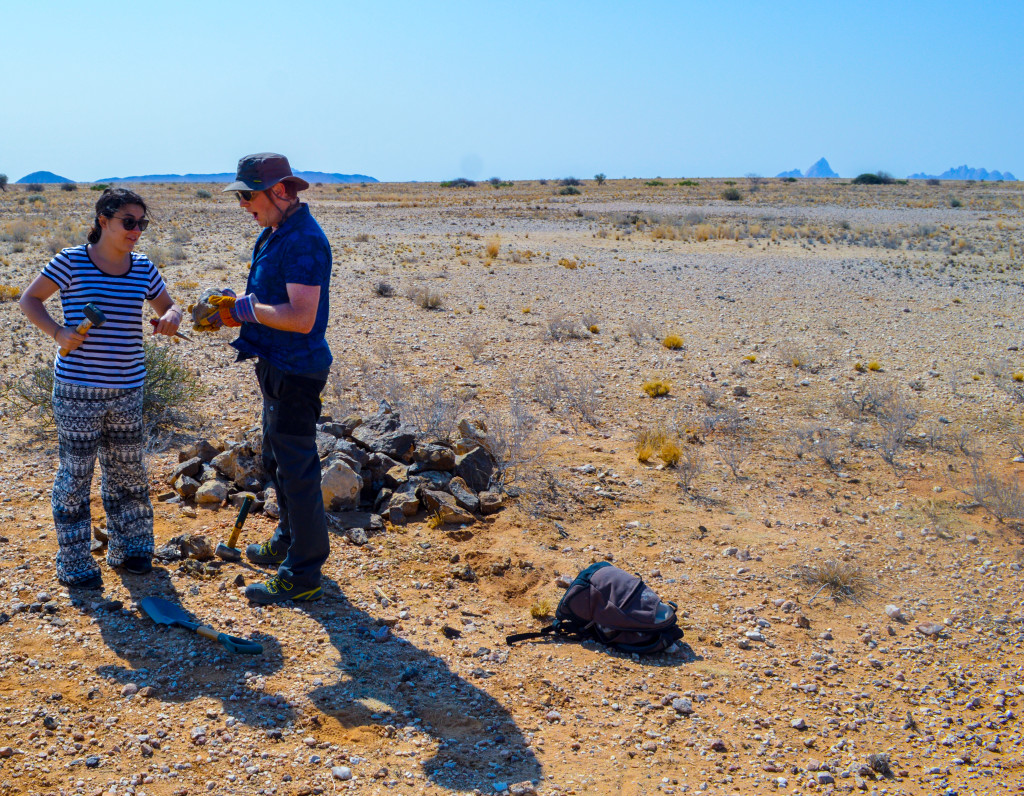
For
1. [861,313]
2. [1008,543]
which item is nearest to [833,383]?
[1008,543]

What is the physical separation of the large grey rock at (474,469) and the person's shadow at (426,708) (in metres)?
1.73

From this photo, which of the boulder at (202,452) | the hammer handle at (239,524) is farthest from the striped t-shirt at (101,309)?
the boulder at (202,452)

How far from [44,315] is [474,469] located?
2.76 meters

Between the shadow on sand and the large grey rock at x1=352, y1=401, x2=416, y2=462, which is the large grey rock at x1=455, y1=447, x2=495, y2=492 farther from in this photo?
the shadow on sand

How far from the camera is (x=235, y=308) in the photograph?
126 inches

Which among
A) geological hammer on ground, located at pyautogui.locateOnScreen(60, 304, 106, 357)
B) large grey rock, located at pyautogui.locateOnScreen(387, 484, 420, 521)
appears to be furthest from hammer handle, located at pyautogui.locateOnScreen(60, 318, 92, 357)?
large grey rock, located at pyautogui.locateOnScreen(387, 484, 420, 521)

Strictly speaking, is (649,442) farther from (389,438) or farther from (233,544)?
(233,544)

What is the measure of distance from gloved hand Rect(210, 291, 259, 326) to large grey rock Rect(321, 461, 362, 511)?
168cm

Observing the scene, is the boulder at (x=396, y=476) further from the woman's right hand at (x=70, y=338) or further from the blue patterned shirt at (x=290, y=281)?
A: the woman's right hand at (x=70, y=338)

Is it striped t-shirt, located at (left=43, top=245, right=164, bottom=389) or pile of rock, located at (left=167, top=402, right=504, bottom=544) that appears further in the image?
pile of rock, located at (left=167, top=402, right=504, bottom=544)

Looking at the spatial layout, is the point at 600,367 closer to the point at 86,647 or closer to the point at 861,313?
the point at 861,313

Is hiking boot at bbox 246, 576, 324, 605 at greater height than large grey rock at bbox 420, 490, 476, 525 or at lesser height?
lesser

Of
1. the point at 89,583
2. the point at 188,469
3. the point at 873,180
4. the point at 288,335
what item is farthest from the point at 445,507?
the point at 873,180

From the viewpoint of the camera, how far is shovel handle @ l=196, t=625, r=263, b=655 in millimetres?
3354
